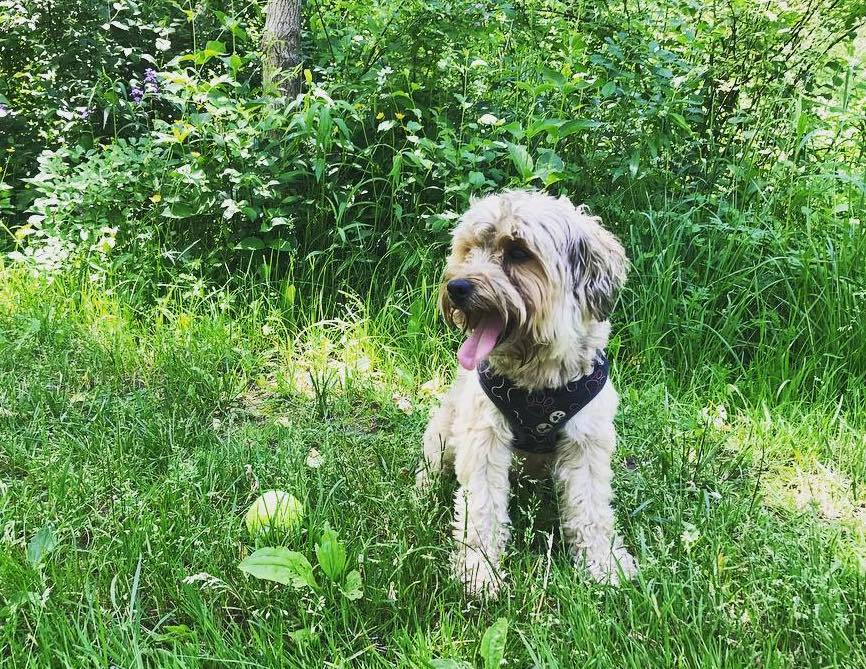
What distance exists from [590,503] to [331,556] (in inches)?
40.0

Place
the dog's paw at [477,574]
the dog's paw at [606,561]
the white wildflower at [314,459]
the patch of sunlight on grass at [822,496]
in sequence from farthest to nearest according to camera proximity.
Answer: the white wildflower at [314,459] < the patch of sunlight on grass at [822,496] < the dog's paw at [606,561] < the dog's paw at [477,574]

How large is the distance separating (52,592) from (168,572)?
36 centimetres

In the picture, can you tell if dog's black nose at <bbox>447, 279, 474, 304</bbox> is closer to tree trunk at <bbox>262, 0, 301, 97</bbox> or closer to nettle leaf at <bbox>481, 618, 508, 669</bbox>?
nettle leaf at <bbox>481, 618, 508, 669</bbox>

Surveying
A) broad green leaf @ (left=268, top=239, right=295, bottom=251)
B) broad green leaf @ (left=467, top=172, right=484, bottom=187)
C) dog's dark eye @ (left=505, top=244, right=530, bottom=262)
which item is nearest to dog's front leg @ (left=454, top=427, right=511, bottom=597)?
dog's dark eye @ (left=505, top=244, right=530, bottom=262)

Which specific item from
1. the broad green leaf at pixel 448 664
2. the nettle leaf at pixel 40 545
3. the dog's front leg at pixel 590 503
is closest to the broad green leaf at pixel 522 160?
the dog's front leg at pixel 590 503

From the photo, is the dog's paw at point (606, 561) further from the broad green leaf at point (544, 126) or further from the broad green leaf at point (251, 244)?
the broad green leaf at point (251, 244)

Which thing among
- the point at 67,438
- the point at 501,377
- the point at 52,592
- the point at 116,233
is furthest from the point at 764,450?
the point at 116,233

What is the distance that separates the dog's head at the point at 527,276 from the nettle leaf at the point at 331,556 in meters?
0.76

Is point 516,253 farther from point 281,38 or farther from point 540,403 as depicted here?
point 281,38

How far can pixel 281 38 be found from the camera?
4773mm

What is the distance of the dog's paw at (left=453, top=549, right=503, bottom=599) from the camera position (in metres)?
2.31

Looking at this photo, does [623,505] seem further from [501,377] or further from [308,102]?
[308,102]

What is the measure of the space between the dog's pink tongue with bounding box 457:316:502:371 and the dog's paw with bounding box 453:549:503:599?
68 centimetres

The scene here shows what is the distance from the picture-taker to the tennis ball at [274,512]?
2496mm
